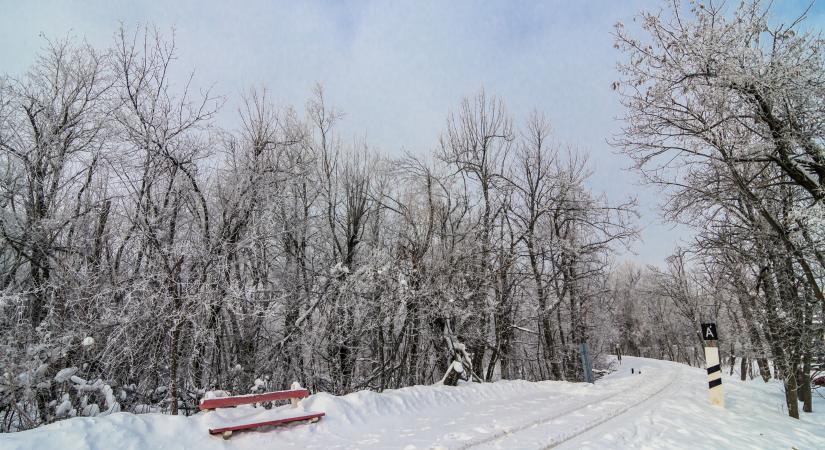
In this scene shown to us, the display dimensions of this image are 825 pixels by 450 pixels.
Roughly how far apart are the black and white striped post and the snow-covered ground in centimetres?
25

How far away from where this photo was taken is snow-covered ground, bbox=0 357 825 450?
5207 millimetres

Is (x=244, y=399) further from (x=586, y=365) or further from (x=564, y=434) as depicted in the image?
(x=586, y=365)

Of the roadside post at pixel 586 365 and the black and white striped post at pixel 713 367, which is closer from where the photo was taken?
the black and white striped post at pixel 713 367

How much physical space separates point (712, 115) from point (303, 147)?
10.1 meters

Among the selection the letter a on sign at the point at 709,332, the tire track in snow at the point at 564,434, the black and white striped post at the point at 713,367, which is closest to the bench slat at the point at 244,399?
the tire track in snow at the point at 564,434

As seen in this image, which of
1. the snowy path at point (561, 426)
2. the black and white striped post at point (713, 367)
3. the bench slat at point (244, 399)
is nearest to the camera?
the snowy path at point (561, 426)

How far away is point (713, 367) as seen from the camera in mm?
9383

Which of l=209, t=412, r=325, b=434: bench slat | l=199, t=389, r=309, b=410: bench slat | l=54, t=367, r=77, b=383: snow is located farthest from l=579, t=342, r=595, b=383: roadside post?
l=54, t=367, r=77, b=383: snow

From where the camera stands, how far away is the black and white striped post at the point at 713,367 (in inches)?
363

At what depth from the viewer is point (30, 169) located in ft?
26.6

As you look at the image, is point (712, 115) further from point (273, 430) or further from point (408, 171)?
point (408, 171)

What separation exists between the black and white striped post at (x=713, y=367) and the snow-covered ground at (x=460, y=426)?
0.81 feet

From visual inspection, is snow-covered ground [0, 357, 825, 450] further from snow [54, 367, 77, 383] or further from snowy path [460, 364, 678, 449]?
snow [54, 367, 77, 383]

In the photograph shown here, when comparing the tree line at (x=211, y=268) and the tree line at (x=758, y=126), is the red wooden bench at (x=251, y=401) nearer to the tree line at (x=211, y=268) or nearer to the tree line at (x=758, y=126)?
the tree line at (x=211, y=268)
